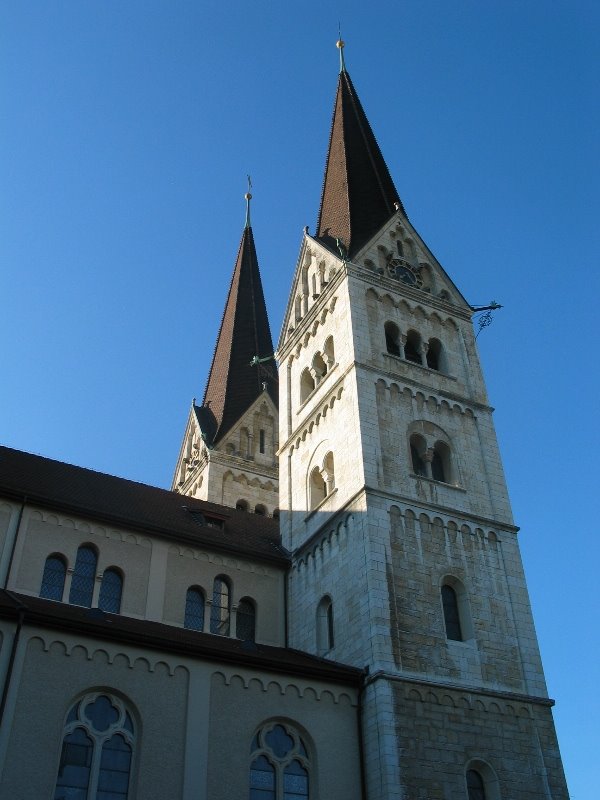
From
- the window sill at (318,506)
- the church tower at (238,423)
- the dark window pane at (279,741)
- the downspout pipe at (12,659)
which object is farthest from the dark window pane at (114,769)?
the church tower at (238,423)

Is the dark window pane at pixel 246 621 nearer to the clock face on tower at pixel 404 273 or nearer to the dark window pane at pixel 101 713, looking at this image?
the dark window pane at pixel 101 713

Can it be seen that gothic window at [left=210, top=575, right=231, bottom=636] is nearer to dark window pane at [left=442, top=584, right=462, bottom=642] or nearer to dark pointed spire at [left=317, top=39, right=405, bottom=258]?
dark window pane at [left=442, top=584, right=462, bottom=642]

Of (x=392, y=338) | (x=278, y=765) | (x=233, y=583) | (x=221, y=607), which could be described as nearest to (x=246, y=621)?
(x=221, y=607)

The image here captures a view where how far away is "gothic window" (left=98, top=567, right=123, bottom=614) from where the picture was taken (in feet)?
63.8

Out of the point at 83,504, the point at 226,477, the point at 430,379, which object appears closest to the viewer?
the point at 83,504

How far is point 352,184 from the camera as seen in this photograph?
30.5 m

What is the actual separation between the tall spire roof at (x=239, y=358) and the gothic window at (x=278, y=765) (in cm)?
1776

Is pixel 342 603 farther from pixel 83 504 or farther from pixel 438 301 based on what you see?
pixel 438 301

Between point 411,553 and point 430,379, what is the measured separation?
238 inches

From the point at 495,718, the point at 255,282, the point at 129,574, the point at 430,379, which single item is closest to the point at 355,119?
the point at 255,282

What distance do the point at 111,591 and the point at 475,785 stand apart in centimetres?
888

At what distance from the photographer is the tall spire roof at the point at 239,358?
35.4 m

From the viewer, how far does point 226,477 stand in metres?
32.9

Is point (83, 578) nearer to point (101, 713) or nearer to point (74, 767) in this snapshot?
point (101, 713)
